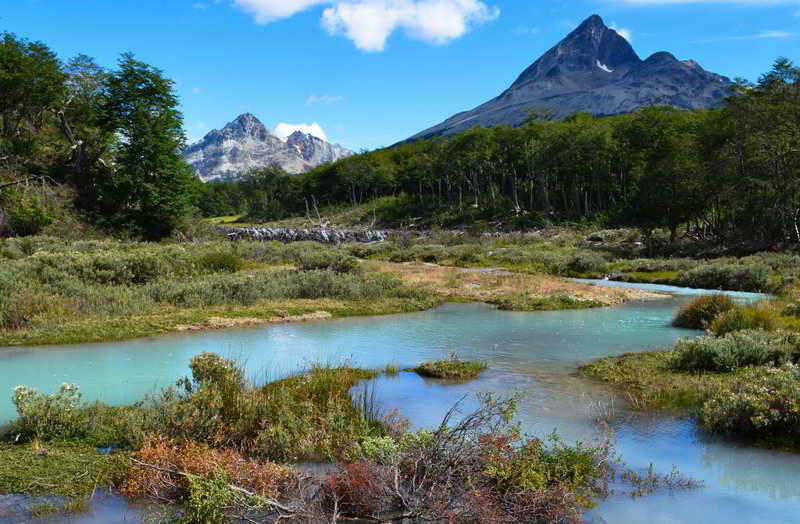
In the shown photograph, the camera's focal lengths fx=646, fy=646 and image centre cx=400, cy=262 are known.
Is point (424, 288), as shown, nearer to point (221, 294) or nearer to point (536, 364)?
point (221, 294)

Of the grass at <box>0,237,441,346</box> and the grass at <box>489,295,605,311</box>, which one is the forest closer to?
the grass at <box>0,237,441,346</box>

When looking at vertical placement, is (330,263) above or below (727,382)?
above

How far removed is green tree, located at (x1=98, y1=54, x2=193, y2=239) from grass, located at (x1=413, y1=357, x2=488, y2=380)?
37.2 m

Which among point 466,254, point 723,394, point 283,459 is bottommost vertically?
point 723,394

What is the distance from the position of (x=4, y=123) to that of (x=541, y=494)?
184 feet

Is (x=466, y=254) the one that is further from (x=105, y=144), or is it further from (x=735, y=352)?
(x=735, y=352)

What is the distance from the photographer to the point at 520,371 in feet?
47.6

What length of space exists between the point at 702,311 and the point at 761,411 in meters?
11.3

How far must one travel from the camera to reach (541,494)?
6988mm

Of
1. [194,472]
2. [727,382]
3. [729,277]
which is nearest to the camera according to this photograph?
[194,472]

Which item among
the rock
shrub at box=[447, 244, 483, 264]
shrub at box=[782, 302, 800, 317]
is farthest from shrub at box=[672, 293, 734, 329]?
the rock

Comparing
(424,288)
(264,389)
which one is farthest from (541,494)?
(424,288)

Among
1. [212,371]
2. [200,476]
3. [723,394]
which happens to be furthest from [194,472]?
[723,394]

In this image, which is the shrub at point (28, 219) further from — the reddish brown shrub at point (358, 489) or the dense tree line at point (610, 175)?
the reddish brown shrub at point (358, 489)
